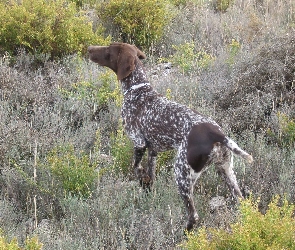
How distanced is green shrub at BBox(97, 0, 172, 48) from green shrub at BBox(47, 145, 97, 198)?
4286mm

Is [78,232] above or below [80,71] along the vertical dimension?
below

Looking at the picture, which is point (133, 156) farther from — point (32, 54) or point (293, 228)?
point (32, 54)

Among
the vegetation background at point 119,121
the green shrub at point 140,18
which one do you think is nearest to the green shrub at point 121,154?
the vegetation background at point 119,121

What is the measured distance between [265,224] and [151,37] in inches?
237

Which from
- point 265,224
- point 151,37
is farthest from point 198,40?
point 265,224

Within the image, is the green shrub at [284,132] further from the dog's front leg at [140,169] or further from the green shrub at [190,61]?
the green shrub at [190,61]

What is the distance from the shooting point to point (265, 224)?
3168mm

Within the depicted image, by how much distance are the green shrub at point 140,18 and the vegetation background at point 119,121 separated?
2cm

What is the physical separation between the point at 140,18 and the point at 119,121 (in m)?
3.87

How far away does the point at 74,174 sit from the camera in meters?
4.68

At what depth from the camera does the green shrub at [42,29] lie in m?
7.51

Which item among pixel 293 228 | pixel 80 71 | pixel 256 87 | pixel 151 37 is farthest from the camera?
pixel 151 37

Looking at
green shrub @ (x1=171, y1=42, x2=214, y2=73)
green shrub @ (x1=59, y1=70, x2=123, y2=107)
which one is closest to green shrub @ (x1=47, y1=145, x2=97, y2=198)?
green shrub @ (x1=59, y1=70, x2=123, y2=107)

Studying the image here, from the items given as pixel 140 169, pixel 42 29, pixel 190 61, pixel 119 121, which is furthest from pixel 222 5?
pixel 140 169
